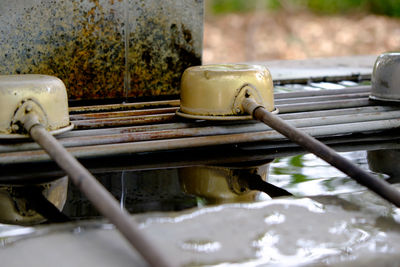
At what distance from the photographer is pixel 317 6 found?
1480 centimetres

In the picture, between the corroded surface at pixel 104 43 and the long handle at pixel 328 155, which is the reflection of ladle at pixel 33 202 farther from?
the corroded surface at pixel 104 43

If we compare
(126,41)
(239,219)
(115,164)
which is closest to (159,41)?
(126,41)

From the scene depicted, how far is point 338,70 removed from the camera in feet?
13.5

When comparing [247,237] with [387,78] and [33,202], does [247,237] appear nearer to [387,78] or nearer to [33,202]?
[33,202]

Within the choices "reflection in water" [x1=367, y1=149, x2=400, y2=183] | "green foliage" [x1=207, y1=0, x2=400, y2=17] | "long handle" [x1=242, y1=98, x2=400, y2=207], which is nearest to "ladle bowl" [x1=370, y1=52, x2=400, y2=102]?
"reflection in water" [x1=367, y1=149, x2=400, y2=183]

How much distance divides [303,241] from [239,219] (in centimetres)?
20

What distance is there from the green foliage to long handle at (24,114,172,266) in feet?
44.2

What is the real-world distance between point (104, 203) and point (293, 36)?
43.0 ft

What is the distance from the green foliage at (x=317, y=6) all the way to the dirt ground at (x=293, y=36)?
210 millimetres

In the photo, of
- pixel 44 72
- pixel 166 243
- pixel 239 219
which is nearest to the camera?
pixel 166 243

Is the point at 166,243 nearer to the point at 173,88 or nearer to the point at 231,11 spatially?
the point at 173,88

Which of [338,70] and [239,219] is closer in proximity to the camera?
[239,219]

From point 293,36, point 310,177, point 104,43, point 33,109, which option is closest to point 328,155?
point 310,177

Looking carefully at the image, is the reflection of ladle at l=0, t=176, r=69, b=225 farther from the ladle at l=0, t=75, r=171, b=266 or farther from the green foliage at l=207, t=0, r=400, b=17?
the green foliage at l=207, t=0, r=400, b=17
